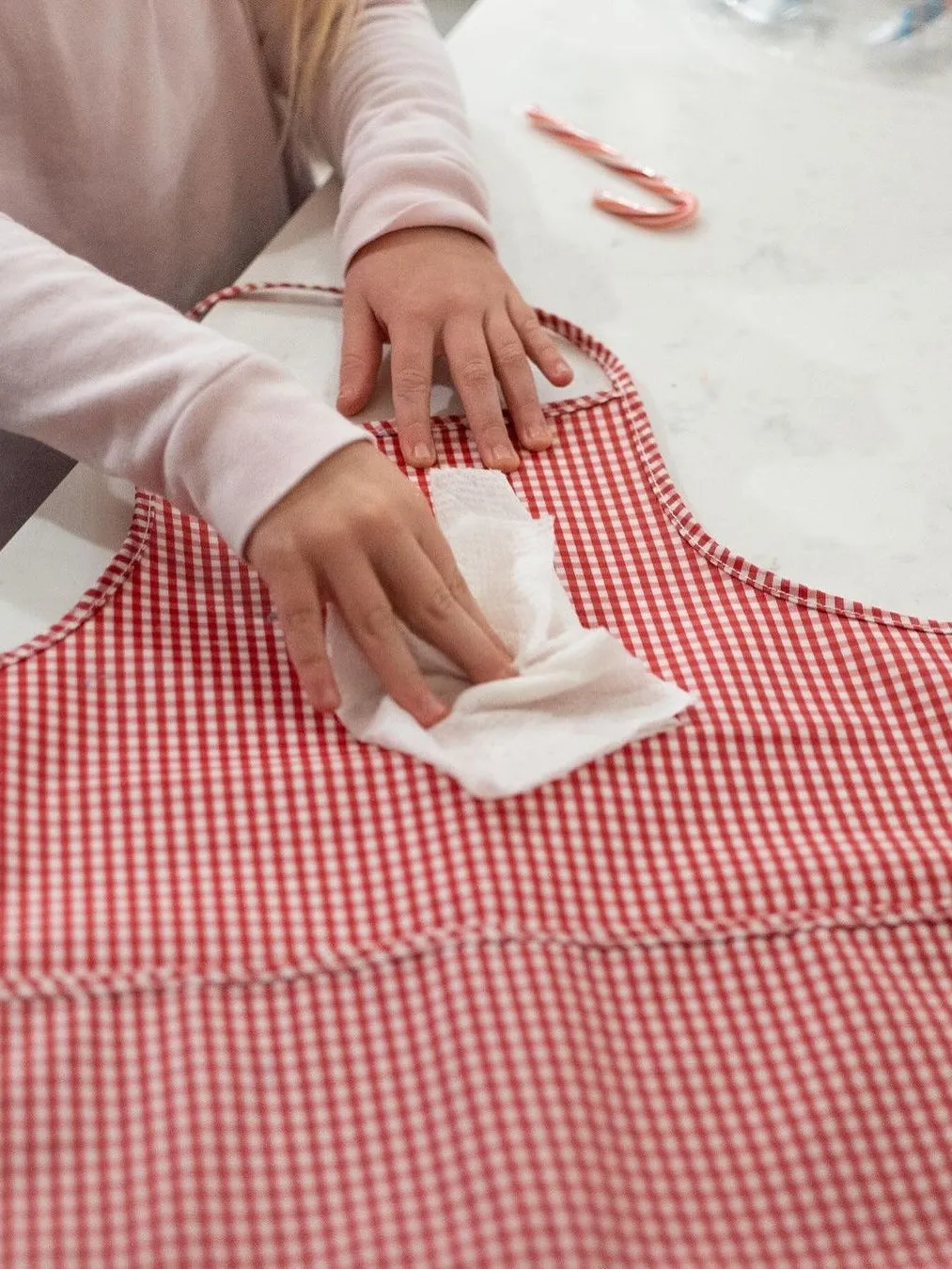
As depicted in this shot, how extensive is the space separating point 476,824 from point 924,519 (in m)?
0.36

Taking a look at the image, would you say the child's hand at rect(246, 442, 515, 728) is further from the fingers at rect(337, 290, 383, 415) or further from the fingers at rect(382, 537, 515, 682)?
the fingers at rect(337, 290, 383, 415)

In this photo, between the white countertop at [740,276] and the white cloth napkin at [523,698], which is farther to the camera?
the white countertop at [740,276]

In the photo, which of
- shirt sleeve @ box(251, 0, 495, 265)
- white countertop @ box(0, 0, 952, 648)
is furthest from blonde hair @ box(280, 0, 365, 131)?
white countertop @ box(0, 0, 952, 648)

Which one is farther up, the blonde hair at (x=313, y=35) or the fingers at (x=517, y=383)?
the blonde hair at (x=313, y=35)

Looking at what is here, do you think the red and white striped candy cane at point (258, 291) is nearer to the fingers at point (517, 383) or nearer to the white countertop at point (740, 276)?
the white countertop at point (740, 276)

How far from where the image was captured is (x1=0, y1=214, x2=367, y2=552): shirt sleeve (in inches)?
21.7

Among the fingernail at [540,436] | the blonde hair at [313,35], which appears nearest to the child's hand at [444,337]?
the fingernail at [540,436]

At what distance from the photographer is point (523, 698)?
52 cm

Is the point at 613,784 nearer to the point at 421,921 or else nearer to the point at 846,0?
the point at 421,921

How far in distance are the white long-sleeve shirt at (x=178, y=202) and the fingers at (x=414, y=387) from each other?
9cm

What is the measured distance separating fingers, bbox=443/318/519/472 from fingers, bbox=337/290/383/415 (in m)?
0.05

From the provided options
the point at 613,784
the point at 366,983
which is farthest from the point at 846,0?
the point at 366,983

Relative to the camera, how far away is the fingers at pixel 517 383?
0.68m

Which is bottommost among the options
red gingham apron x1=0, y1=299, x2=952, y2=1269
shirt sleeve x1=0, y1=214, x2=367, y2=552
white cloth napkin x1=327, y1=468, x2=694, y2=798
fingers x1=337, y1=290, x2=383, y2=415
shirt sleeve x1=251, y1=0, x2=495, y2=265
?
red gingham apron x1=0, y1=299, x2=952, y2=1269
